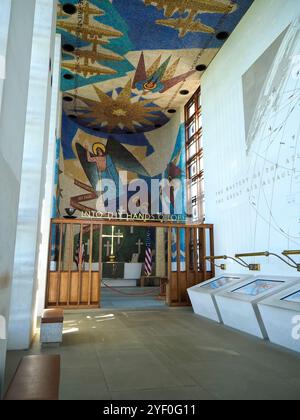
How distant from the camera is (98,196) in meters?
13.2

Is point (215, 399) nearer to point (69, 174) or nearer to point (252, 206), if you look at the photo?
point (252, 206)

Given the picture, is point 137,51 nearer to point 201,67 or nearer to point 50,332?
point 201,67

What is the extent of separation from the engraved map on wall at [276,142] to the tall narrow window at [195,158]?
3.47 metres

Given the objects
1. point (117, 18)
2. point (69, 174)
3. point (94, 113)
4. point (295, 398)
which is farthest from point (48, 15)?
point (69, 174)

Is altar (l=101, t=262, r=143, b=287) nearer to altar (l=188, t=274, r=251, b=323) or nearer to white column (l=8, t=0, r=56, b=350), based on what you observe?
altar (l=188, t=274, r=251, b=323)

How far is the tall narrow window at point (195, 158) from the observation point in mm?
10110

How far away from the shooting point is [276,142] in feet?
18.7

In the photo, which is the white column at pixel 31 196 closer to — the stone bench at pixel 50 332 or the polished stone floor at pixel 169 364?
the stone bench at pixel 50 332

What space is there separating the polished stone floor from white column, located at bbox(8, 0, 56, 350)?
1.41 feet

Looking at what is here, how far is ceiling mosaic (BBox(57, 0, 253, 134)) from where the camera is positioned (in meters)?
7.55

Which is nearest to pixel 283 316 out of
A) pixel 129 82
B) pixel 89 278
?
pixel 89 278

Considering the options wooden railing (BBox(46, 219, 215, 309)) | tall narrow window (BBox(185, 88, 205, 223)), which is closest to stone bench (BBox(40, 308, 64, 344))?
wooden railing (BBox(46, 219, 215, 309))

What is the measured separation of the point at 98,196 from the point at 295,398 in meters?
11.5

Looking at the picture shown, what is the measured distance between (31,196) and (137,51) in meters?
6.38
